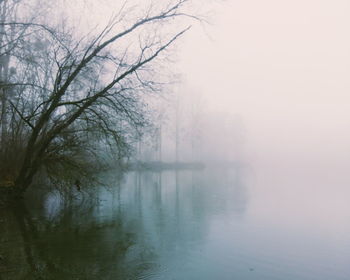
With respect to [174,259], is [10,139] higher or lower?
higher

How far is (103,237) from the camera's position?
9758 millimetres

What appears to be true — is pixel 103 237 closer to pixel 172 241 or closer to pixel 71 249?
pixel 71 249

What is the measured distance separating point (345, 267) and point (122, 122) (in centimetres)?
909

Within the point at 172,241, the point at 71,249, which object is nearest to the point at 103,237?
the point at 71,249

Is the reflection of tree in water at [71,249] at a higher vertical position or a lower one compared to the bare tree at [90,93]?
lower

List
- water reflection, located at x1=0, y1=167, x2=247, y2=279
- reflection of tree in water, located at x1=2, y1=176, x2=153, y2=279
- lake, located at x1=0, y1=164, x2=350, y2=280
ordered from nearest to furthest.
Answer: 1. reflection of tree in water, located at x1=2, y1=176, x2=153, y2=279
2. water reflection, located at x1=0, y1=167, x2=247, y2=279
3. lake, located at x1=0, y1=164, x2=350, y2=280

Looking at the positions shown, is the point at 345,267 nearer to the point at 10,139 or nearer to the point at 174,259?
the point at 174,259

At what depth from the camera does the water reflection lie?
23.1 ft

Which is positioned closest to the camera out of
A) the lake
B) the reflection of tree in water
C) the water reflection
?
the reflection of tree in water

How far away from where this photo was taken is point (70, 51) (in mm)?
13039

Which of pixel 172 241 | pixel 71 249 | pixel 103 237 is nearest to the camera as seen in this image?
pixel 71 249

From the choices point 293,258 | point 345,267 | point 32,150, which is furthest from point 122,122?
point 345,267

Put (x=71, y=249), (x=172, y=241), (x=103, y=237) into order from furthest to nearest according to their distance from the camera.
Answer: (x=103, y=237) → (x=172, y=241) → (x=71, y=249)

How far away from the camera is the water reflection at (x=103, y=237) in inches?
277
